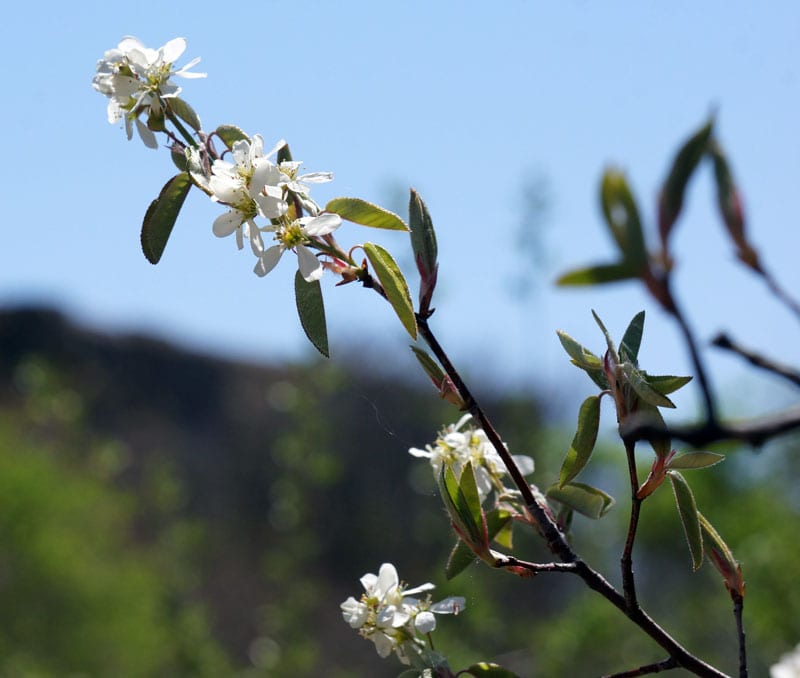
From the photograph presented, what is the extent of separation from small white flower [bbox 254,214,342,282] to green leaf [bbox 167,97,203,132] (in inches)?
4.1

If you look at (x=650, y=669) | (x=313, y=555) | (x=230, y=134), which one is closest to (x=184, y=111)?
(x=230, y=134)

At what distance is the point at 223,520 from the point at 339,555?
2055 millimetres

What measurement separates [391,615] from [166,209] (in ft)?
Answer: 0.82

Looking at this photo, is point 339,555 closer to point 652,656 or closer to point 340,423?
point 340,423

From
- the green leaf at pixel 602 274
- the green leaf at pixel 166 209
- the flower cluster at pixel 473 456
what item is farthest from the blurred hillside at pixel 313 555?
the green leaf at pixel 602 274

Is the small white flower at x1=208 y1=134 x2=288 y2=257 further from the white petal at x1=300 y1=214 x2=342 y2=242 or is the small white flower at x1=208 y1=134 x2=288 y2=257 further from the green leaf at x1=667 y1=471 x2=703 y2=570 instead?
the green leaf at x1=667 y1=471 x2=703 y2=570

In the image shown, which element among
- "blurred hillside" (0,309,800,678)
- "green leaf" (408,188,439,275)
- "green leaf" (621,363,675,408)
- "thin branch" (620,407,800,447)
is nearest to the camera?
"thin branch" (620,407,800,447)

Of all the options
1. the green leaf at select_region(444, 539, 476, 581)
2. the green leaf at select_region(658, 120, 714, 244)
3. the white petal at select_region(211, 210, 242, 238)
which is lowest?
the green leaf at select_region(444, 539, 476, 581)

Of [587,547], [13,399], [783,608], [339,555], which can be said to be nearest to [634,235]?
[783,608]

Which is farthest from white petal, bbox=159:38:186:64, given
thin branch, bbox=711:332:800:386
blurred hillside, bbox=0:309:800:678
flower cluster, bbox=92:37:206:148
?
blurred hillside, bbox=0:309:800:678

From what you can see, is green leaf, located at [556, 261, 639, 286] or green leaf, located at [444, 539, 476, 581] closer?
green leaf, located at [556, 261, 639, 286]

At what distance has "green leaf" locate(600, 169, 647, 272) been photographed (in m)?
0.22

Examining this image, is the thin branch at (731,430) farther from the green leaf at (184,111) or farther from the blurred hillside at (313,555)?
the blurred hillside at (313,555)

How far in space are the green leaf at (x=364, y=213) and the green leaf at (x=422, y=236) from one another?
1 centimetres
